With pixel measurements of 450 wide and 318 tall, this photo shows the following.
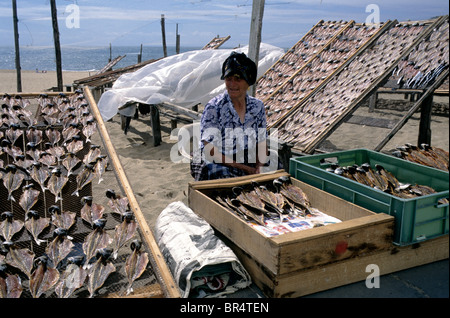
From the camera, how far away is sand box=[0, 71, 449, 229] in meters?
5.66

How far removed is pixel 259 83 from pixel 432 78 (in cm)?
337

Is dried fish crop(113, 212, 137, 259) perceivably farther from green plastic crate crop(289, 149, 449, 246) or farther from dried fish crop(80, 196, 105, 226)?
green plastic crate crop(289, 149, 449, 246)

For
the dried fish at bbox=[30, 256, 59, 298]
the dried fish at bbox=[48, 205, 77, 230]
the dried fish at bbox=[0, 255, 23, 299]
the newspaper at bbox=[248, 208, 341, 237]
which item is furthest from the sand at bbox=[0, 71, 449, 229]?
the dried fish at bbox=[0, 255, 23, 299]

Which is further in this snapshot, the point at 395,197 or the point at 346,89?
the point at 346,89

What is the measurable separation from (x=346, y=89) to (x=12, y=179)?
14.4ft

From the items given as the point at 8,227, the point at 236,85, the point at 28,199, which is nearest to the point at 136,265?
the point at 8,227

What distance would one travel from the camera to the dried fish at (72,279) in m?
2.04

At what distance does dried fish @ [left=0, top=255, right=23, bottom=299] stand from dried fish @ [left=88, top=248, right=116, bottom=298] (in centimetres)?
36

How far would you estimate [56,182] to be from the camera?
306 centimetres

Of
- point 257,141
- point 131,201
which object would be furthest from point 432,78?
point 131,201

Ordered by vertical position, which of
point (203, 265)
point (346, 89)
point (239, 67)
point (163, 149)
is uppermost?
point (239, 67)

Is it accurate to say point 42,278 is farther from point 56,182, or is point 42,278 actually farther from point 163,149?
point 163,149

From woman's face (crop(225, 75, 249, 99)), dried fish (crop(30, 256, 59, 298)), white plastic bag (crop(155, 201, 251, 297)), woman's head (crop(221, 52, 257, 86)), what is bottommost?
white plastic bag (crop(155, 201, 251, 297))
